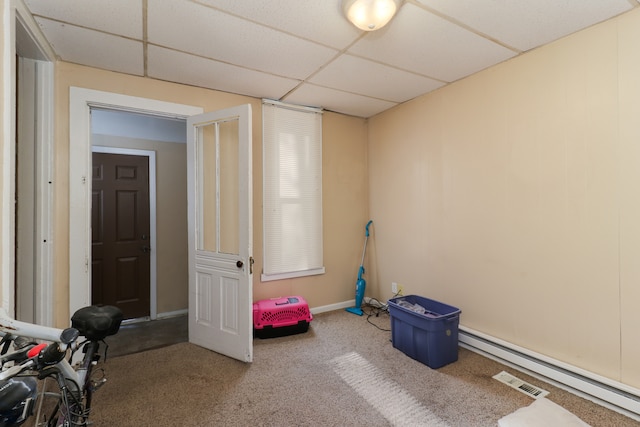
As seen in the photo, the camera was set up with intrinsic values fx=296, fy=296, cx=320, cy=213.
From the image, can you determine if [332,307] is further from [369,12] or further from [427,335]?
[369,12]

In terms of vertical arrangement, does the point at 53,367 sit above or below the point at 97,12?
below

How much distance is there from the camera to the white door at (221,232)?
247 cm

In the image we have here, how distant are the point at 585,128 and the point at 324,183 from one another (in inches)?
94.3

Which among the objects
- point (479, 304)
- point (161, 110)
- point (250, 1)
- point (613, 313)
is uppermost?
point (250, 1)

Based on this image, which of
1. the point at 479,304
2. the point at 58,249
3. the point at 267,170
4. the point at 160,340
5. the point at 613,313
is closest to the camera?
the point at 613,313

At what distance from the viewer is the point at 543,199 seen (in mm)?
2178

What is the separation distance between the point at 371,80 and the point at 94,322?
269cm

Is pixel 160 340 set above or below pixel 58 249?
below

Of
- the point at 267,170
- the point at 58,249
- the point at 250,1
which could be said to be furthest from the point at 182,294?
the point at 250,1

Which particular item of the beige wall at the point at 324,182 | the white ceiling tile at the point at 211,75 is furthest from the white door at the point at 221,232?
the beige wall at the point at 324,182

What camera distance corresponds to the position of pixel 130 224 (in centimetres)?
362

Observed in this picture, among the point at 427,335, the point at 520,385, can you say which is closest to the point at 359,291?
the point at 427,335

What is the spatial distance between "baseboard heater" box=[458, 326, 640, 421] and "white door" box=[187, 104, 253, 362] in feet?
6.44

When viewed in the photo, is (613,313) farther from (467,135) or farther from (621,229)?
(467,135)
